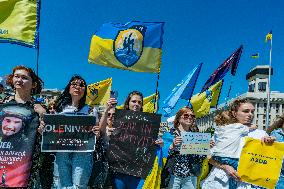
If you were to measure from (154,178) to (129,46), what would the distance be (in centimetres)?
348

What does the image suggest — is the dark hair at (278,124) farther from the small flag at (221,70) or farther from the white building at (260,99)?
the white building at (260,99)

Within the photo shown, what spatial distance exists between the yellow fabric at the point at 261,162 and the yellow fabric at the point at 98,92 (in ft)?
46.7

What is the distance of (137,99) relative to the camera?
5719mm

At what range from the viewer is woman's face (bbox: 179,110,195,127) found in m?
6.05

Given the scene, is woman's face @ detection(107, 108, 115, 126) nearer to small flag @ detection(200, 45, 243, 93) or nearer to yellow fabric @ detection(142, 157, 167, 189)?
yellow fabric @ detection(142, 157, 167, 189)

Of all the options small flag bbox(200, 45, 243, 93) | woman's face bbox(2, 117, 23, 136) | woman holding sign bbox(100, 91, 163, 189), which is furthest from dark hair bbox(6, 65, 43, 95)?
small flag bbox(200, 45, 243, 93)

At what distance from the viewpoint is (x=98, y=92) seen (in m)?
19.2

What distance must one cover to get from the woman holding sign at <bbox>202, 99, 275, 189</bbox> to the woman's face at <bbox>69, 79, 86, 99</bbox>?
2.00m

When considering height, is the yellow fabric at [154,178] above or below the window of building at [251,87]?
below

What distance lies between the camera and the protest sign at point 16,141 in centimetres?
467

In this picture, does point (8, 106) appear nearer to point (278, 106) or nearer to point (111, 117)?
point (111, 117)

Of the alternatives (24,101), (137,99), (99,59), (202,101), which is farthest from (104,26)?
(202,101)

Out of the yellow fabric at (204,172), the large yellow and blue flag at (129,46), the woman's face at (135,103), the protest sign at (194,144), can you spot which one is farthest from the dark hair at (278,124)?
the large yellow and blue flag at (129,46)

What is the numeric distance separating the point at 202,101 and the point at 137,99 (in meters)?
13.7
